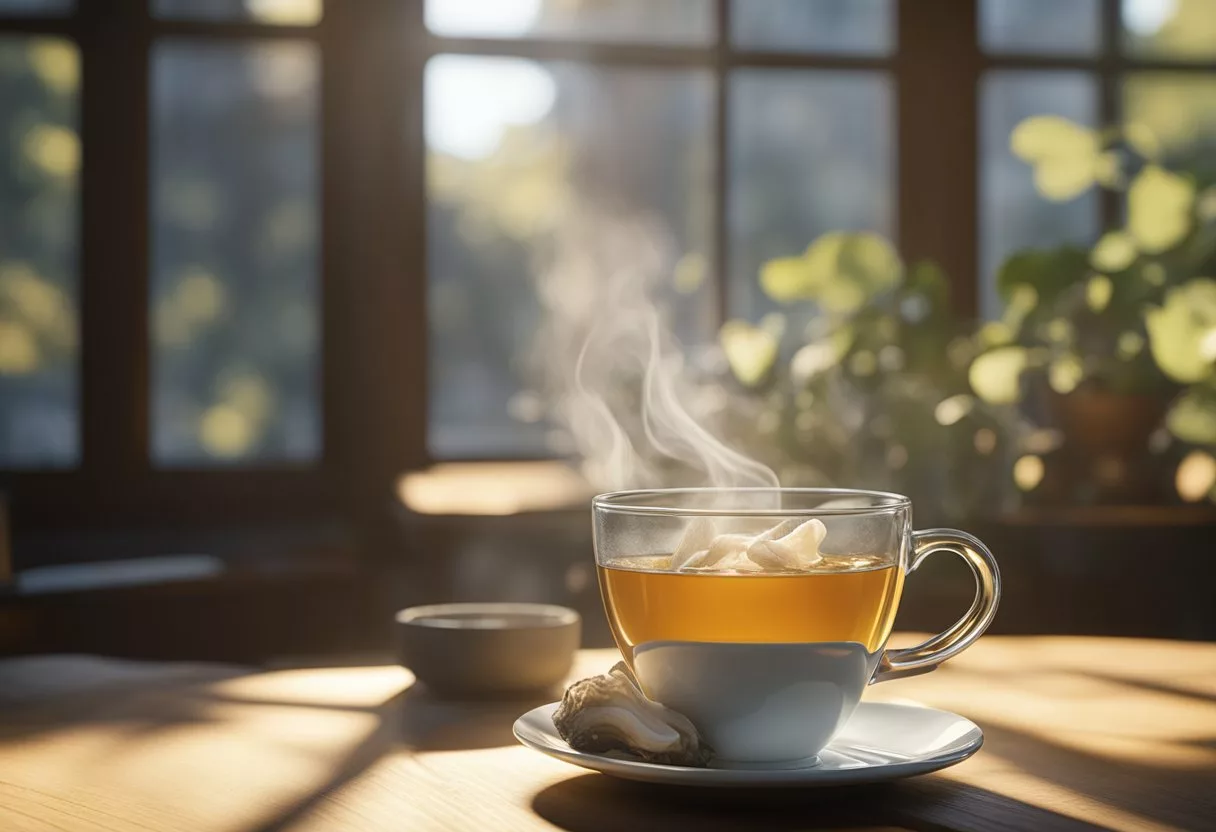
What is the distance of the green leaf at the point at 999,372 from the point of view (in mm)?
2084

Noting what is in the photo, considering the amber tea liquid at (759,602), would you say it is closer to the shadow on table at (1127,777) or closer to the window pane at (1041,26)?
the shadow on table at (1127,777)

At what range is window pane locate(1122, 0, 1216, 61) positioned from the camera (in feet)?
9.33

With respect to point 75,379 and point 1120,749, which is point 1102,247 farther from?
point 75,379

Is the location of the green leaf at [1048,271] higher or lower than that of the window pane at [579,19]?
lower

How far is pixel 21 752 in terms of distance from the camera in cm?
73

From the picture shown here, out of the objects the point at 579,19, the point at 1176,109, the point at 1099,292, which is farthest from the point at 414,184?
the point at 1176,109

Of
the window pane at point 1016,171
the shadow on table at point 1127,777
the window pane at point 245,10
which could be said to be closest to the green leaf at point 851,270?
the window pane at point 1016,171

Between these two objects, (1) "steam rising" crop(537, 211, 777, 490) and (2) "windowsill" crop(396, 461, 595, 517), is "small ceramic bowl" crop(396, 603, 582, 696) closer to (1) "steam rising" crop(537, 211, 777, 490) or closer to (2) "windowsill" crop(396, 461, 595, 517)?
(2) "windowsill" crop(396, 461, 595, 517)

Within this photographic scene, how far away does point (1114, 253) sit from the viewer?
223 cm

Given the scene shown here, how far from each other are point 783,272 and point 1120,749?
1658 millimetres

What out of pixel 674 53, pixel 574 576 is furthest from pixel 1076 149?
pixel 574 576

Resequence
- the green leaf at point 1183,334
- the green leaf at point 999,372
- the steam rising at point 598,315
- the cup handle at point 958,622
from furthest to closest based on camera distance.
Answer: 1. the steam rising at point 598,315
2. the green leaf at point 999,372
3. the green leaf at point 1183,334
4. the cup handle at point 958,622

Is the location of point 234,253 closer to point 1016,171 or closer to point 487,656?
point 1016,171

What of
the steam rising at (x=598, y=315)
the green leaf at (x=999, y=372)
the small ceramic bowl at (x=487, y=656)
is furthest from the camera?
the steam rising at (x=598, y=315)
